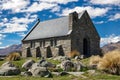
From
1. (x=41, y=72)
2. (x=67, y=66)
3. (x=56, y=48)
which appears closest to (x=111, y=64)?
(x=67, y=66)

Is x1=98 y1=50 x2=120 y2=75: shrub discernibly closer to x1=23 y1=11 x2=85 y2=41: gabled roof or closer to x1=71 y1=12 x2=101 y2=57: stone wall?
x1=71 y1=12 x2=101 y2=57: stone wall

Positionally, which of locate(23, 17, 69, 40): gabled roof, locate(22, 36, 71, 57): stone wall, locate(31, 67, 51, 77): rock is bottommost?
locate(31, 67, 51, 77): rock

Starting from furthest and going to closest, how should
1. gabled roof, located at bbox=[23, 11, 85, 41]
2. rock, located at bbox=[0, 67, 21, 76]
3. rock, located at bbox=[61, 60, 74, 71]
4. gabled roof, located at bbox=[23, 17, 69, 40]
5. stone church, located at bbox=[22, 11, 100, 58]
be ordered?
gabled roof, located at bbox=[23, 17, 69, 40], gabled roof, located at bbox=[23, 11, 85, 41], stone church, located at bbox=[22, 11, 100, 58], rock, located at bbox=[61, 60, 74, 71], rock, located at bbox=[0, 67, 21, 76]

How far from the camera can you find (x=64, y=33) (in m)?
58.0

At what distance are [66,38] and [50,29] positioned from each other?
925 cm

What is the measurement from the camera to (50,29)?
65562mm

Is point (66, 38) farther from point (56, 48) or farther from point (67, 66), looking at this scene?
point (67, 66)

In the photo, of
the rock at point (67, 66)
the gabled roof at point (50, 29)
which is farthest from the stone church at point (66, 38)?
the rock at point (67, 66)

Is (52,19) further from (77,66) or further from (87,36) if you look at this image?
(77,66)

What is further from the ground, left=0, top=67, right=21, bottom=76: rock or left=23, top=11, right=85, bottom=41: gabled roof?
left=23, top=11, right=85, bottom=41: gabled roof

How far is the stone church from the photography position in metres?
57.0

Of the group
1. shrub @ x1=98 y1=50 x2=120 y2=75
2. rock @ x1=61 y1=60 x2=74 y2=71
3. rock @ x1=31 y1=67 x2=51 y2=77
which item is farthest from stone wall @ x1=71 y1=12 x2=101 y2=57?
rock @ x1=31 y1=67 x2=51 y2=77

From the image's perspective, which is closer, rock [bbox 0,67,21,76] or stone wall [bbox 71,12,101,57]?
rock [bbox 0,67,21,76]

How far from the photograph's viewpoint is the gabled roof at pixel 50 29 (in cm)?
5982
